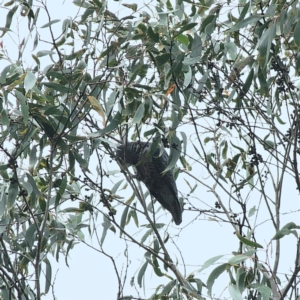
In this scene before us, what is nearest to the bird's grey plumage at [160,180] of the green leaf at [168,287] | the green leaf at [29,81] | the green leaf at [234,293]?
the green leaf at [168,287]

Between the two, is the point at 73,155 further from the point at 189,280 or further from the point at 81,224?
the point at 189,280

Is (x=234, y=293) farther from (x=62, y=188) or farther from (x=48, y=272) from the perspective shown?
(x=48, y=272)

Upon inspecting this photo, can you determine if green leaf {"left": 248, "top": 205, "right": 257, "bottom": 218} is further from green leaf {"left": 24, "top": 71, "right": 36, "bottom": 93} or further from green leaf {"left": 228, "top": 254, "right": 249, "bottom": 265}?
green leaf {"left": 24, "top": 71, "right": 36, "bottom": 93}

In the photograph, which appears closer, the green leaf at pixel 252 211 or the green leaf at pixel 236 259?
the green leaf at pixel 236 259

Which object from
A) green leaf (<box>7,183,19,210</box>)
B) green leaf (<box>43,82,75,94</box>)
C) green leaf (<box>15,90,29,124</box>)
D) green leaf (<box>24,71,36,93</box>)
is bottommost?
green leaf (<box>7,183,19,210</box>)

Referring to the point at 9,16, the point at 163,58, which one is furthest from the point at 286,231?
the point at 9,16

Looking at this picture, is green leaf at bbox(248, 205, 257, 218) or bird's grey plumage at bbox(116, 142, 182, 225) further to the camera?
bird's grey plumage at bbox(116, 142, 182, 225)

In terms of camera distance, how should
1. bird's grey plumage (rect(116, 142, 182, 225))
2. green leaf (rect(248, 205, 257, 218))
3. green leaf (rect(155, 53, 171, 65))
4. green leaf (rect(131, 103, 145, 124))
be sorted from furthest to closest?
bird's grey plumage (rect(116, 142, 182, 225)) → green leaf (rect(248, 205, 257, 218)) → green leaf (rect(155, 53, 171, 65)) → green leaf (rect(131, 103, 145, 124))

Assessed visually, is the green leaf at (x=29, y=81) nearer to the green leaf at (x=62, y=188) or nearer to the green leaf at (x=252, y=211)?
the green leaf at (x=62, y=188)

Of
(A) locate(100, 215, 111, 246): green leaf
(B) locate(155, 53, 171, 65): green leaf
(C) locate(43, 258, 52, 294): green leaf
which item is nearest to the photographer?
(B) locate(155, 53, 171, 65): green leaf

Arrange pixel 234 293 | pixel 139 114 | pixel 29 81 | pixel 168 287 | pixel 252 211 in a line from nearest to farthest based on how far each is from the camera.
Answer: pixel 234 293 < pixel 29 81 < pixel 139 114 < pixel 168 287 < pixel 252 211

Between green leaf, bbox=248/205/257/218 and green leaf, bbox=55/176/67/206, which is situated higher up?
green leaf, bbox=55/176/67/206

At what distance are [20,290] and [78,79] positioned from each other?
797 mm

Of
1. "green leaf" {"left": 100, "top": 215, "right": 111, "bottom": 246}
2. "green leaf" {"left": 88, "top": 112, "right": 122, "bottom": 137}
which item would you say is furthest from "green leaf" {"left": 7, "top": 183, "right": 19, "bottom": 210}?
"green leaf" {"left": 100, "top": 215, "right": 111, "bottom": 246}
